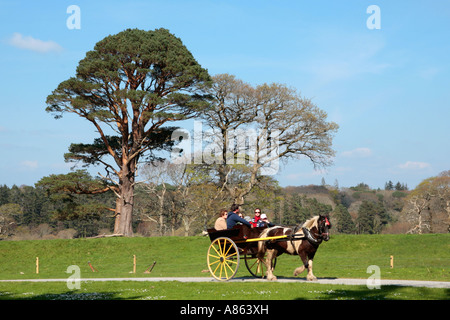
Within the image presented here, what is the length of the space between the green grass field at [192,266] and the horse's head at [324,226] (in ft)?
4.75

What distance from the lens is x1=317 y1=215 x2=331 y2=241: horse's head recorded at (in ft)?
45.6

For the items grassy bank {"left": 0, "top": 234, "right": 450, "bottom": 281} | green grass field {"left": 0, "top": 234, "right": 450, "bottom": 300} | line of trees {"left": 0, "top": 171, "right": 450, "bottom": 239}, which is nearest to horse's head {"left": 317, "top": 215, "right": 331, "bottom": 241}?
green grass field {"left": 0, "top": 234, "right": 450, "bottom": 300}

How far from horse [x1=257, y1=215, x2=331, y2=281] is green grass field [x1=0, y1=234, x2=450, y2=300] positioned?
1.36m

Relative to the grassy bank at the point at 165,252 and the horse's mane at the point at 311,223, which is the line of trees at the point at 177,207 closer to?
the grassy bank at the point at 165,252

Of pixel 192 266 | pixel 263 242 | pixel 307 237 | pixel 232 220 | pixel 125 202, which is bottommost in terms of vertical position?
pixel 192 266

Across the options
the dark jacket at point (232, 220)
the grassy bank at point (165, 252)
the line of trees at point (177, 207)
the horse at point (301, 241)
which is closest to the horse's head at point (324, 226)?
the horse at point (301, 241)

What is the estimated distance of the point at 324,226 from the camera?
13961 mm

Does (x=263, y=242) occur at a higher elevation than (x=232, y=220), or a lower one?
lower

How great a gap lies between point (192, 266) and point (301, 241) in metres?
13.5

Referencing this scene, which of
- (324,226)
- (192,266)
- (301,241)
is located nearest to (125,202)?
(192,266)

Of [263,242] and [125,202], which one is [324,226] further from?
[125,202]

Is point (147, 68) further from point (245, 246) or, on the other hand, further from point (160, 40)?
point (245, 246)

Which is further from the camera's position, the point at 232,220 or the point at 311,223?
the point at 232,220
